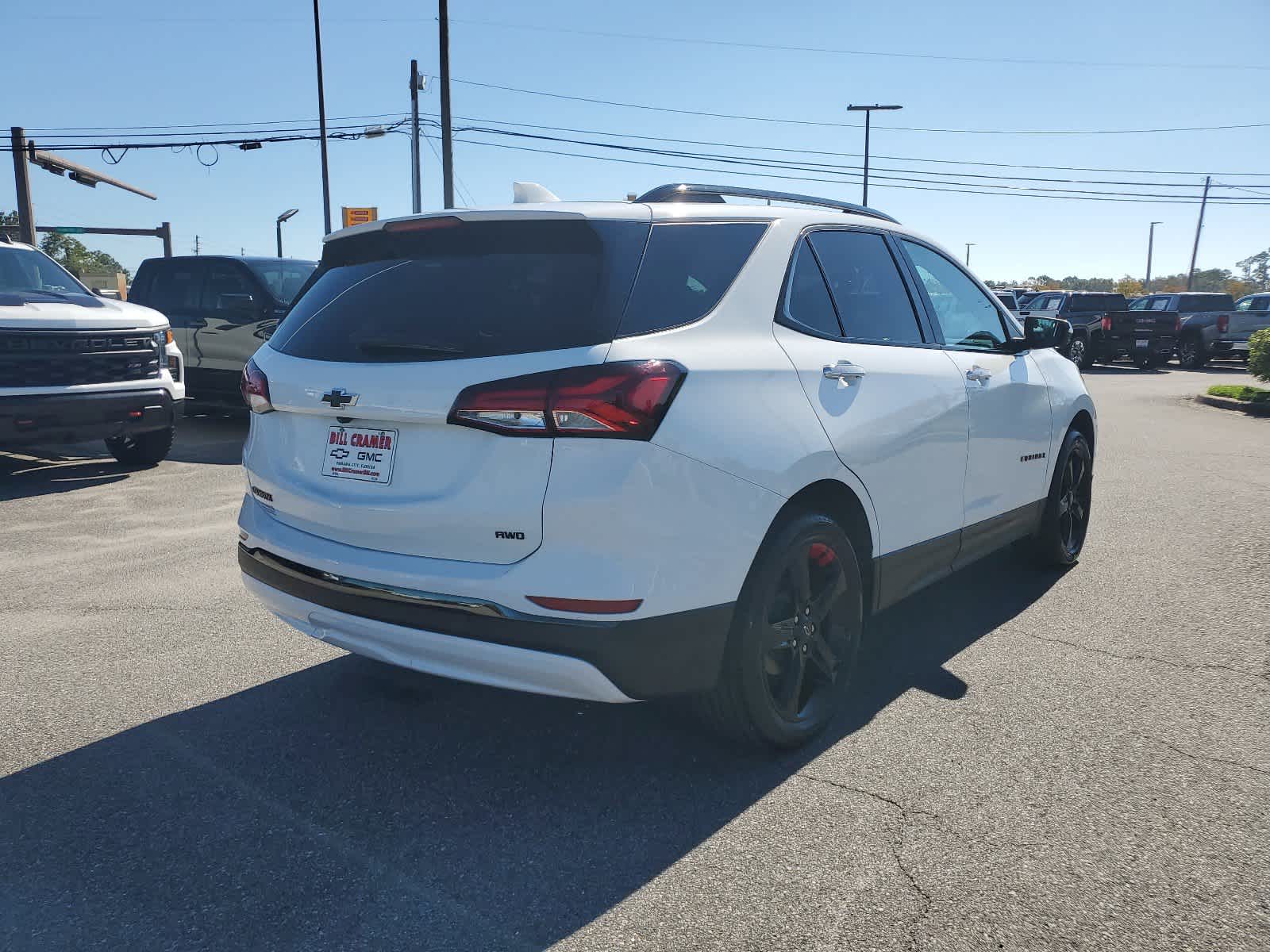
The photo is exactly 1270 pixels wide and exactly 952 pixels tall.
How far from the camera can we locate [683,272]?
301cm

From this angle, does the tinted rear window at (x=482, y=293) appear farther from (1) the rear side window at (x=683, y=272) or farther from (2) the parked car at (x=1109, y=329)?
(2) the parked car at (x=1109, y=329)

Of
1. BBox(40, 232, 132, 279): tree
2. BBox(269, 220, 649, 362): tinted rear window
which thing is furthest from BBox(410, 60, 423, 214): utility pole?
BBox(40, 232, 132, 279): tree

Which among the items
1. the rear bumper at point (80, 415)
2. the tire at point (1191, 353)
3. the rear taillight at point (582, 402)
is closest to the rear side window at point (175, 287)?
the rear bumper at point (80, 415)

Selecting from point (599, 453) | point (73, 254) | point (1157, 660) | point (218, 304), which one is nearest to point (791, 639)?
point (599, 453)

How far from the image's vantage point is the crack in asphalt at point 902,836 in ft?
8.11

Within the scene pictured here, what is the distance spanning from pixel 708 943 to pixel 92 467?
8432mm

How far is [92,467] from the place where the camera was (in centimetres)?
900

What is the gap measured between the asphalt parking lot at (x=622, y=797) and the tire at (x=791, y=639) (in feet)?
0.54

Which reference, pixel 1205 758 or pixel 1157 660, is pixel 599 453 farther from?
pixel 1157 660

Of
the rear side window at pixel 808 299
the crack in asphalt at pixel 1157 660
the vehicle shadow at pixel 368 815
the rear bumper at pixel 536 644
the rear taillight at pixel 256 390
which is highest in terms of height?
the rear side window at pixel 808 299

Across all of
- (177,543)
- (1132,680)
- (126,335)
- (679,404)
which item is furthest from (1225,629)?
(126,335)

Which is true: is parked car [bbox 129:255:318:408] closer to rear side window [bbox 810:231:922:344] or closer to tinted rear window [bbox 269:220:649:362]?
tinted rear window [bbox 269:220:649:362]

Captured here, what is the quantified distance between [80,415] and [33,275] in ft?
5.76

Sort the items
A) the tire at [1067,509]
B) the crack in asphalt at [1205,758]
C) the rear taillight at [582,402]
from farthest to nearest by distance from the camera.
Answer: the tire at [1067,509]
the crack in asphalt at [1205,758]
the rear taillight at [582,402]
